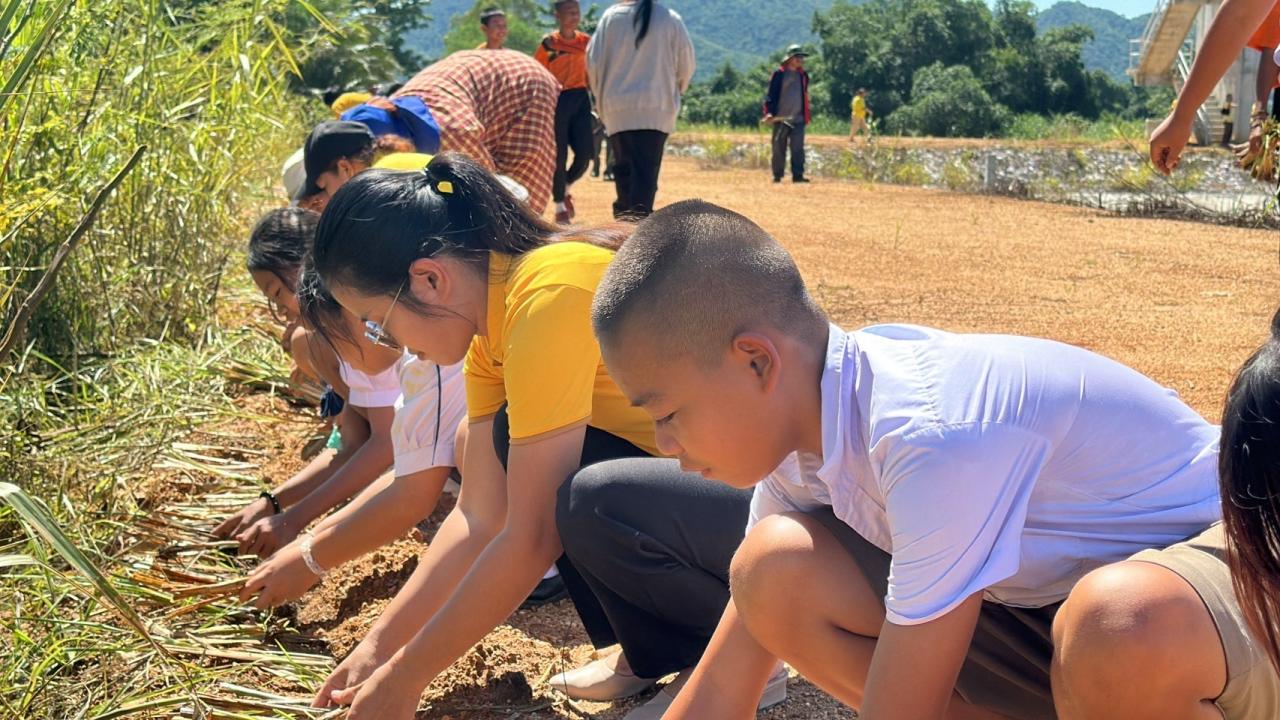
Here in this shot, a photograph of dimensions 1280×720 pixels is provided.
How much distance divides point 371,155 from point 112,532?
1151mm

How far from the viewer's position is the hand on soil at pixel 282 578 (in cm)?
233

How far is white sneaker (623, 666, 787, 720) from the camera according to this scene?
6.86ft

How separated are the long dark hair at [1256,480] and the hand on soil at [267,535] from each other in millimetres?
1925

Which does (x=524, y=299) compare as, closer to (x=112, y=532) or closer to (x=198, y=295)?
(x=112, y=532)

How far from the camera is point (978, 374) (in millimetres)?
1433

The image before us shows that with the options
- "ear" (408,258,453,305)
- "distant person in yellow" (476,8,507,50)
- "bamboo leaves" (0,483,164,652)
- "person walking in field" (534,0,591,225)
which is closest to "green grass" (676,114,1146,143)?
"distant person in yellow" (476,8,507,50)

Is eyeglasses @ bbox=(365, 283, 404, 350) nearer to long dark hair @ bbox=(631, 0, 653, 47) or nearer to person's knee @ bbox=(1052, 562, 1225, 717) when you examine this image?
person's knee @ bbox=(1052, 562, 1225, 717)

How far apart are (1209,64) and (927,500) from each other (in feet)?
5.19

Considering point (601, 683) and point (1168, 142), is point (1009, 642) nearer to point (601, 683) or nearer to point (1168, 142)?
point (601, 683)

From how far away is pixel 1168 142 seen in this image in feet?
8.30

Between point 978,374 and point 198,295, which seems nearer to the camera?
point 978,374

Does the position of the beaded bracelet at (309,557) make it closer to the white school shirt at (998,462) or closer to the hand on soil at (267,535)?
the hand on soil at (267,535)

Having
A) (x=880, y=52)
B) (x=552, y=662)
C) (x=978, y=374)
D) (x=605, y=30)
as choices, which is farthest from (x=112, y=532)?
(x=880, y=52)

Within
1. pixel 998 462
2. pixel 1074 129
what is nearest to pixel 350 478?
pixel 998 462
